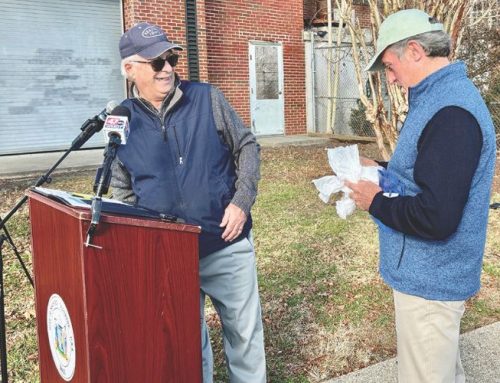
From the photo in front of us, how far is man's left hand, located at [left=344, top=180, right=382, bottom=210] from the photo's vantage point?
2248 mm

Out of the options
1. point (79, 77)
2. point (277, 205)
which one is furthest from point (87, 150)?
point (277, 205)

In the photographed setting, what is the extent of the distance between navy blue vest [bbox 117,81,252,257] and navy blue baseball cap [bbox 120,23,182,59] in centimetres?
21

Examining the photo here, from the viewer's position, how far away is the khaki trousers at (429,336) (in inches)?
88.4

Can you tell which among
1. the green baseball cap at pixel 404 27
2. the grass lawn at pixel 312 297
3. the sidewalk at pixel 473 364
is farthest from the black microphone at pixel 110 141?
the sidewalk at pixel 473 364

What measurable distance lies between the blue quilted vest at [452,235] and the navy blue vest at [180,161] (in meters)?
0.78

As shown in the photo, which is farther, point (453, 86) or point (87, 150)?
point (87, 150)

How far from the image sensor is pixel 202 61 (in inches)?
507

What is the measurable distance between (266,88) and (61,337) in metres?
13.4

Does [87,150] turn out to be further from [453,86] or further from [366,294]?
[453,86]

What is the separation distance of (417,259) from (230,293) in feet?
3.04

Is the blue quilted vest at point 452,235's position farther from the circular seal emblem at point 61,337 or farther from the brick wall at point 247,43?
the brick wall at point 247,43

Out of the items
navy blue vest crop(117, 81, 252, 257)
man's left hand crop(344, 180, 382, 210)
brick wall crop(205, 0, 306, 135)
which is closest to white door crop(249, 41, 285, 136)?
brick wall crop(205, 0, 306, 135)

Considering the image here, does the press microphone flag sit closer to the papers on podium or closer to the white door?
the papers on podium

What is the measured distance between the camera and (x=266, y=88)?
15.1m
